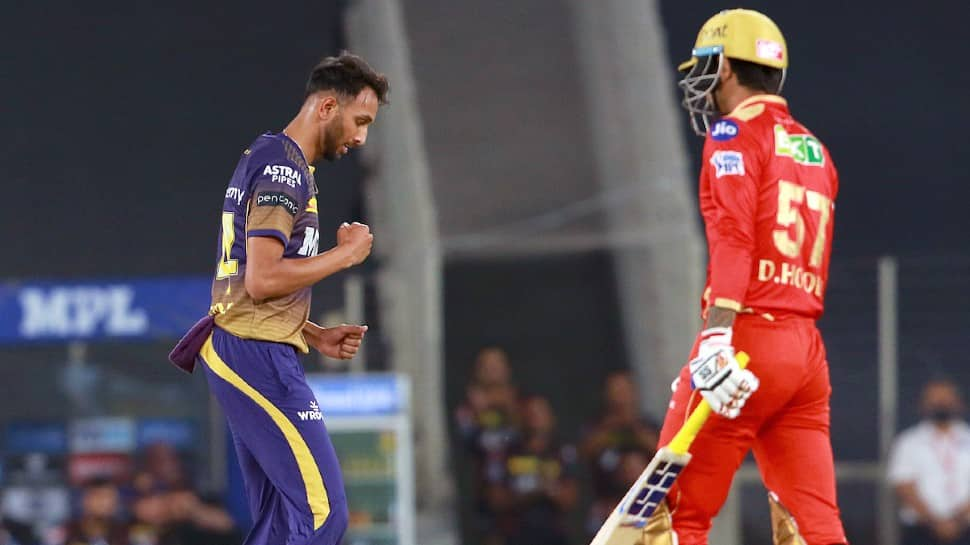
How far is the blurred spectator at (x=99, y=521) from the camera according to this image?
31.5ft

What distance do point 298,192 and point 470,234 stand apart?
571cm

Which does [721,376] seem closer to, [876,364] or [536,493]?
[536,493]

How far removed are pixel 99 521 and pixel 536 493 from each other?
8.32ft

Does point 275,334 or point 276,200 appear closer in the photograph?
point 276,200

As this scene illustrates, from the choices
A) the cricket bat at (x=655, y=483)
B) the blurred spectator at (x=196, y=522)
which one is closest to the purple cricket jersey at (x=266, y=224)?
the cricket bat at (x=655, y=483)

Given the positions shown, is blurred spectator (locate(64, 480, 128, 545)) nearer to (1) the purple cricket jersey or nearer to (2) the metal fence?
(2) the metal fence

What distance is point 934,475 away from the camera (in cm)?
915

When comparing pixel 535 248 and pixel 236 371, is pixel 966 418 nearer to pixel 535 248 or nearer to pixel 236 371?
pixel 535 248

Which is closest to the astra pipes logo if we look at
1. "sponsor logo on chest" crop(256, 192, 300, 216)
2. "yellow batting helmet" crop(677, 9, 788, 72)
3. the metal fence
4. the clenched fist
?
the clenched fist

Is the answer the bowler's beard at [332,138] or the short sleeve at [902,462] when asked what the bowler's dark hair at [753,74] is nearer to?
the bowler's beard at [332,138]

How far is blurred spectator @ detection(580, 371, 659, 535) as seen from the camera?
9.34 m

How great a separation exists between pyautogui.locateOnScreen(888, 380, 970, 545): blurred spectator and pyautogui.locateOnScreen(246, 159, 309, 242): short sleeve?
557 centimetres

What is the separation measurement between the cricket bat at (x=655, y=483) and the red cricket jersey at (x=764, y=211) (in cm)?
23

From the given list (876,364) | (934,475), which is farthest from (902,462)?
(876,364)
